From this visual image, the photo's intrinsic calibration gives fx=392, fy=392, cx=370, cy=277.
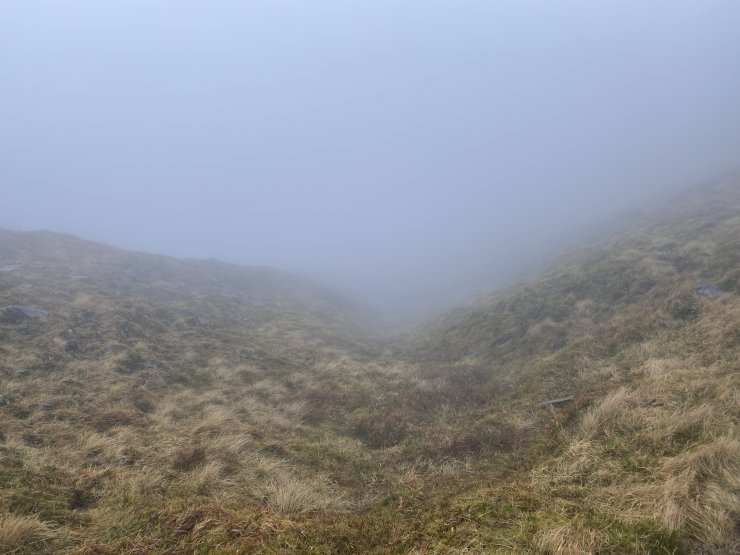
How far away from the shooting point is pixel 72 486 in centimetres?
566

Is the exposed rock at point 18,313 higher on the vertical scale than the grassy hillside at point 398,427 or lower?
higher

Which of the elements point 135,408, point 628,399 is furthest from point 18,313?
point 628,399

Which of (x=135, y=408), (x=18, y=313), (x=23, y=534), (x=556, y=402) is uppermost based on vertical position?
(x=18, y=313)

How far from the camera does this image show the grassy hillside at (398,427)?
4.33 meters

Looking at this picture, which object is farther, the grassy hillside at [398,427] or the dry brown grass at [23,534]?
the grassy hillside at [398,427]

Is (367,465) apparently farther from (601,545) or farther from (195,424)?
(601,545)

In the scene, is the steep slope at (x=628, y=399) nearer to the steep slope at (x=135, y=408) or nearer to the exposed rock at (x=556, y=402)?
the exposed rock at (x=556, y=402)

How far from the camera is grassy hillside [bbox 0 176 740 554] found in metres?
4.33

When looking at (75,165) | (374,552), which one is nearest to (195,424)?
(374,552)

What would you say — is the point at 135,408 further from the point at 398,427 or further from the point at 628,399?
the point at 628,399

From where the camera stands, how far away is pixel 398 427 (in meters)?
9.85

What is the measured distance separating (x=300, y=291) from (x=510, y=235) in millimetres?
49490

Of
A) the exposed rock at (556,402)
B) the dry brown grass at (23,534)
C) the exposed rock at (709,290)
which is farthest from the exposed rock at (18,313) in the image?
the exposed rock at (709,290)

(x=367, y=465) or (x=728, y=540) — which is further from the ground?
(x=728, y=540)
